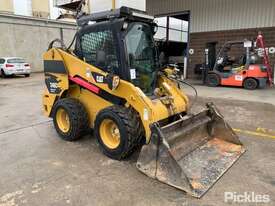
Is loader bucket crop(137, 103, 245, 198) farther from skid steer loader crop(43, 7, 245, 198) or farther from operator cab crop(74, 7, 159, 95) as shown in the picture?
operator cab crop(74, 7, 159, 95)

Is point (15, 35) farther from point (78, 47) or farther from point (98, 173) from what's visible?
point (98, 173)

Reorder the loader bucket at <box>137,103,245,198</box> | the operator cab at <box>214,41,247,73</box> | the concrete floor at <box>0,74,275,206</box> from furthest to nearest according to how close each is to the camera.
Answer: the operator cab at <box>214,41,247,73</box> < the loader bucket at <box>137,103,245,198</box> < the concrete floor at <box>0,74,275,206</box>

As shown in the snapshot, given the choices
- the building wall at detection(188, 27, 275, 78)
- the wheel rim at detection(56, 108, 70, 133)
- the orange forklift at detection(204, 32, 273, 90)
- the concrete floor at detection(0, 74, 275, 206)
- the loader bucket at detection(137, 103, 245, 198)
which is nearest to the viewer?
the concrete floor at detection(0, 74, 275, 206)

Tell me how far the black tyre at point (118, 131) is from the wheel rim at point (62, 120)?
931mm

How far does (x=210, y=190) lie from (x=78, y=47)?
10.1 ft

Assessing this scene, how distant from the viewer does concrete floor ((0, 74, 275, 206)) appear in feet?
9.12

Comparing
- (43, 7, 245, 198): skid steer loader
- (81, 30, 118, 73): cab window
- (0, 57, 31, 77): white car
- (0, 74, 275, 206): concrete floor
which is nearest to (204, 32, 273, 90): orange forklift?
(0, 74, 275, 206): concrete floor

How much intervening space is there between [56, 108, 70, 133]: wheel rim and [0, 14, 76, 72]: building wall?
13624 millimetres

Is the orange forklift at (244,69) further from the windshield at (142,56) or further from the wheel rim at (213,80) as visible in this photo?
the windshield at (142,56)

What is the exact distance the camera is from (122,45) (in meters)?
3.67

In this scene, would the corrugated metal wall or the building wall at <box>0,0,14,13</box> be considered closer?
the corrugated metal wall

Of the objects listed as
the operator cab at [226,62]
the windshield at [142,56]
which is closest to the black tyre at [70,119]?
the windshield at [142,56]

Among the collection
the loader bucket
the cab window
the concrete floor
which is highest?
the cab window

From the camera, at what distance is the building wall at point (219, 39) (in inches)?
452
